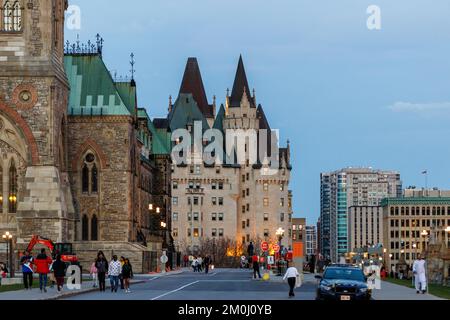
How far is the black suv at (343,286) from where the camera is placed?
1519 inches

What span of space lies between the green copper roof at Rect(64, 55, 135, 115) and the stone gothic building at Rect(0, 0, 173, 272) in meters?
0.08

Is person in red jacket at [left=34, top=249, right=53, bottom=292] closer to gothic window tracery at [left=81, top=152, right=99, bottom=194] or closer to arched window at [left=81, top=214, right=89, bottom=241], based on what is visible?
gothic window tracery at [left=81, top=152, right=99, bottom=194]

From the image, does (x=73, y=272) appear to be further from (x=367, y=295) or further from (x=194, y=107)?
(x=194, y=107)

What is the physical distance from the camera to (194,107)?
199375 millimetres

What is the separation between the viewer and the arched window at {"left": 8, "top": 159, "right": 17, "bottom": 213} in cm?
7986

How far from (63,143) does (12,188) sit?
5.50m

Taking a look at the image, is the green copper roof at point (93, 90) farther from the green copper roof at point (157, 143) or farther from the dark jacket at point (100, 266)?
the dark jacket at point (100, 266)

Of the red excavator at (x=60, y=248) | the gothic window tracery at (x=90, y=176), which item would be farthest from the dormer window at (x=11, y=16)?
the red excavator at (x=60, y=248)

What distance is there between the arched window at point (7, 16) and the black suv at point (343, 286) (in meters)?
44.8

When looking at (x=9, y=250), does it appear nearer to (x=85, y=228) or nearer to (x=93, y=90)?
(x=85, y=228)

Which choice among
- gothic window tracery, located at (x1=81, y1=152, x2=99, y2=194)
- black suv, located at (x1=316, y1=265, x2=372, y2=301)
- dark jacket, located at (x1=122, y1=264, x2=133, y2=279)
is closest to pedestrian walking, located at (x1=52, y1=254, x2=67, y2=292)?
dark jacket, located at (x1=122, y1=264, x2=133, y2=279)

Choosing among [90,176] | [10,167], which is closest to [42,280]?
[10,167]
